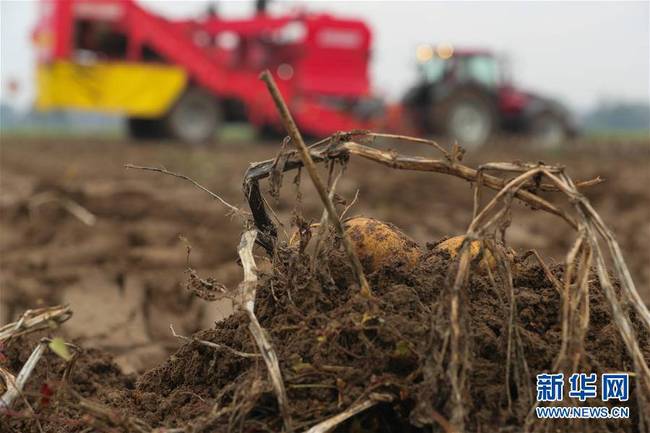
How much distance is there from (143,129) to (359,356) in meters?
16.4

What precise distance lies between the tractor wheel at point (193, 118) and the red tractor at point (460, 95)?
426 cm

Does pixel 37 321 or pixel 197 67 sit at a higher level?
pixel 37 321

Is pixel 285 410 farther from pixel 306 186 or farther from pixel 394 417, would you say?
pixel 306 186

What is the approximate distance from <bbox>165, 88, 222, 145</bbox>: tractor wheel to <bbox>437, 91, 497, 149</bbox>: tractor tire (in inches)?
189

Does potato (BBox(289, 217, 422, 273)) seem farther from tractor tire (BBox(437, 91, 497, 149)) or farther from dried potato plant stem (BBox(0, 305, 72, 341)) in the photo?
tractor tire (BBox(437, 91, 497, 149))

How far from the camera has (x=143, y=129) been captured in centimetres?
1744

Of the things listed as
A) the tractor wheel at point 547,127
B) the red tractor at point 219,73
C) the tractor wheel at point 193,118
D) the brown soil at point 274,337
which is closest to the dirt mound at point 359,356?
the brown soil at point 274,337

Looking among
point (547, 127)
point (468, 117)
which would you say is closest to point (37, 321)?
point (468, 117)

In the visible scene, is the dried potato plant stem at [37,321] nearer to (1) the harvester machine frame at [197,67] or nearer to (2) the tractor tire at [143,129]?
(1) the harvester machine frame at [197,67]

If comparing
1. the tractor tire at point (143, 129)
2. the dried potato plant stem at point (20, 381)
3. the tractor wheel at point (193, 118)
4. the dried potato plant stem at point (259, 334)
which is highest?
the dried potato plant stem at point (259, 334)

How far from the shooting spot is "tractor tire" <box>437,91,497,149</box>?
17.2 m

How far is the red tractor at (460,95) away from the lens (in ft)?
56.9

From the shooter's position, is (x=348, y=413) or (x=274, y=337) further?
(x=274, y=337)

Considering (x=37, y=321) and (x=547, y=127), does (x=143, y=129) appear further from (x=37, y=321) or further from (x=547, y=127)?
(x=37, y=321)
